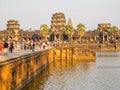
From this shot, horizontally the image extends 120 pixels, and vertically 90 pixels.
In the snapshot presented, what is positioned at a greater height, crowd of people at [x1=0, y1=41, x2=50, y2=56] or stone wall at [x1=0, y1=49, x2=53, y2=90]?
crowd of people at [x1=0, y1=41, x2=50, y2=56]

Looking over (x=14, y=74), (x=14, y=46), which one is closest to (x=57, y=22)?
(x=14, y=46)

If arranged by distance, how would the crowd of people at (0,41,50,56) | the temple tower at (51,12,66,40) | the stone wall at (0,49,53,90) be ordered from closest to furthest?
the stone wall at (0,49,53,90), the crowd of people at (0,41,50,56), the temple tower at (51,12,66,40)

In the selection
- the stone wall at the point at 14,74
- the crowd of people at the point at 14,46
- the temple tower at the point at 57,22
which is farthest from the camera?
the temple tower at the point at 57,22

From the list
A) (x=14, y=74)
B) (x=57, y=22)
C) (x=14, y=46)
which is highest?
(x=57, y=22)

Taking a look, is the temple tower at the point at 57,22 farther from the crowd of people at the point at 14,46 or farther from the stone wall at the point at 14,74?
the stone wall at the point at 14,74

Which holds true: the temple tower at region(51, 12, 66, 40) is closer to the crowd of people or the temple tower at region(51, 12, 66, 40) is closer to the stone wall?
the crowd of people

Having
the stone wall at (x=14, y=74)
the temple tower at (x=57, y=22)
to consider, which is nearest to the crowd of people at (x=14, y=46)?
the stone wall at (x=14, y=74)

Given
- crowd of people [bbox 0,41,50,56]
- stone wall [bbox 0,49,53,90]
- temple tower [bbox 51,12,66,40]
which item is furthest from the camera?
temple tower [bbox 51,12,66,40]

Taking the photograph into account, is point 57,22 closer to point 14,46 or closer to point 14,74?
point 14,46

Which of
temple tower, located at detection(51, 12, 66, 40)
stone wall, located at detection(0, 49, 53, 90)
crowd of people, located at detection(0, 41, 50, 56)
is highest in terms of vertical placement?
temple tower, located at detection(51, 12, 66, 40)

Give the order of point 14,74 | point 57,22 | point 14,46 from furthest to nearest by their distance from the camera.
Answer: point 57,22 < point 14,46 < point 14,74

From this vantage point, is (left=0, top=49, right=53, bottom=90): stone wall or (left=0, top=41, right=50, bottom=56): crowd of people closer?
(left=0, top=49, right=53, bottom=90): stone wall

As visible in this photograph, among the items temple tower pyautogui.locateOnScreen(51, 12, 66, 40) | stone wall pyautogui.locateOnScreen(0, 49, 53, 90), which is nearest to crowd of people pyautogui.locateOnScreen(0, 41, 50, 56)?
stone wall pyautogui.locateOnScreen(0, 49, 53, 90)

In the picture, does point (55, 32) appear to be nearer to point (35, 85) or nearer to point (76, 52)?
point (76, 52)
